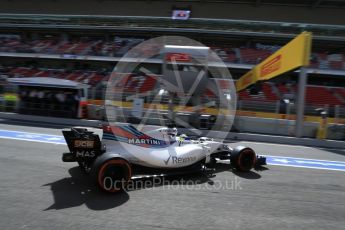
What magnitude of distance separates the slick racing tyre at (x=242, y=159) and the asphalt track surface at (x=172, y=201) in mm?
210

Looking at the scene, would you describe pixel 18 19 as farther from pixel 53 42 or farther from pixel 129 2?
pixel 129 2

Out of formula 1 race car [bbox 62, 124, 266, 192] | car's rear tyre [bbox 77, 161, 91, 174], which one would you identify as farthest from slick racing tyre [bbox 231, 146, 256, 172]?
car's rear tyre [bbox 77, 161, 91, 174]

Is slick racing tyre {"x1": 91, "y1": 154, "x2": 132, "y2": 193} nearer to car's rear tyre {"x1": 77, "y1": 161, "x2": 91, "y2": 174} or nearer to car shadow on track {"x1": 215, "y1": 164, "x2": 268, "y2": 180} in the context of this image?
car's rear tyre {"x1": 77, "y1": 161, "x2": 91, "y2": 174}

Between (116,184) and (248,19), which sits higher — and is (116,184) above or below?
below

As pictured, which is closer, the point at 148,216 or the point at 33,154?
the point at 148,216

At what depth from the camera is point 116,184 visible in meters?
5.72

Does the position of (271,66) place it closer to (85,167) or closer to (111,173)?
(85,167)

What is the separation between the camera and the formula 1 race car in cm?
566

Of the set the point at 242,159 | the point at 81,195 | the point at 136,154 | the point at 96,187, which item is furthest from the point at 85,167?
the point at 242,159

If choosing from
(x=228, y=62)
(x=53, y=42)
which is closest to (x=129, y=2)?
(x=53, y=42)

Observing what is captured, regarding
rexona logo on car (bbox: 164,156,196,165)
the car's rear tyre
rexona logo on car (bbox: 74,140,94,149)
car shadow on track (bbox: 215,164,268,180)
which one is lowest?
car shadow on track (bbox: 215,164,268,180)

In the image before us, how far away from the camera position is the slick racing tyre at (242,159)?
7.48 metres

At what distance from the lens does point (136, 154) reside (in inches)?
246

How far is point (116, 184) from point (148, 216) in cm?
103
